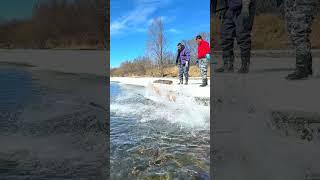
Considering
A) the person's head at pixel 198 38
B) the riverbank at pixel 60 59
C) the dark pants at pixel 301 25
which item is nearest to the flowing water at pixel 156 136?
the riverbank at pixel 60 59

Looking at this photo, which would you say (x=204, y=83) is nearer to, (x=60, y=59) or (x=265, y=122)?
(x=265, y=122)

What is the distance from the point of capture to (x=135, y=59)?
8.95 feet

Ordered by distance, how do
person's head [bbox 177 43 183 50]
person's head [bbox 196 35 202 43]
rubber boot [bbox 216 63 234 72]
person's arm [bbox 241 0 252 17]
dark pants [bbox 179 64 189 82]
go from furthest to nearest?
1. dark pants [bbox 179 64 189 82]
2. person's head [bbox 177 43 183 50]
3. person's head [bbox 196 35 202 43]
4. rubber boot [bbox 216 63 234 72]
5. person's arm [bbox 241 0 252 17]

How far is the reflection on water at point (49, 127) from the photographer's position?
2.79 m

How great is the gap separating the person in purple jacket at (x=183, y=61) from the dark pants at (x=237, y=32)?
61cm

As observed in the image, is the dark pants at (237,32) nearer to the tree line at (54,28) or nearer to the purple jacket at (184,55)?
the purple jacket at (184,55)

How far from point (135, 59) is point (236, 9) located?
829 millimetres

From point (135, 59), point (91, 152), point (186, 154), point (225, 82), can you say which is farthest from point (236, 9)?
point (91, 152)

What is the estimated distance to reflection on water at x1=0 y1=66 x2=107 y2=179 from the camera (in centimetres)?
279

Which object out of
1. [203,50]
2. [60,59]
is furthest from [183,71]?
[60,59]

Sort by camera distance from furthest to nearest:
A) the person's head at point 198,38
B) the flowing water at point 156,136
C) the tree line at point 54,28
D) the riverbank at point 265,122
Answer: the tree line at point 54,28 → the person's head at point 198,38 → the flowing water at point 156,136 → the riverbank at point 265,122

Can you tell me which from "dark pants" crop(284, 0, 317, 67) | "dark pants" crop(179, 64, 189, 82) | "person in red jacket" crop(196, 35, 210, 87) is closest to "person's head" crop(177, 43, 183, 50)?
"person in red jacket" crop(196, 35, 210, 87)

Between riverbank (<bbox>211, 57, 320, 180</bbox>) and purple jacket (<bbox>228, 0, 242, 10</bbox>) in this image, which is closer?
purple jacket (<bbox>228, 0, 242, 10</bbox>)

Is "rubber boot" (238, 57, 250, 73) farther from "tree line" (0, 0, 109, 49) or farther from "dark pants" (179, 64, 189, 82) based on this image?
"tree line" (0, 0, 109, 49)
